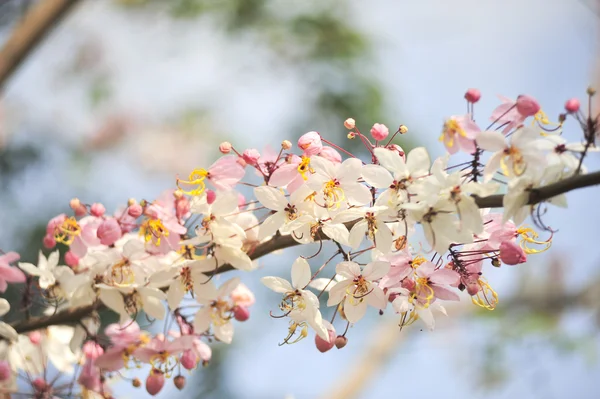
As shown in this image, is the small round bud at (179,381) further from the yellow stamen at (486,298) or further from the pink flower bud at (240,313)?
the yellow stamen at (486,298)

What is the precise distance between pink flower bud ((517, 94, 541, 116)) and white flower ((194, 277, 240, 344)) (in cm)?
36

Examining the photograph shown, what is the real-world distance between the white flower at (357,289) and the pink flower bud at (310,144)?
0.12 m

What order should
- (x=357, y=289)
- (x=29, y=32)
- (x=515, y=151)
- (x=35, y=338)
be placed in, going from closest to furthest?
(x=515, y=151) → (x=357, y=289) → (x=35, y=338) → (x=29, y=32)

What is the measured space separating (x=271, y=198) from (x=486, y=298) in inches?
10.1

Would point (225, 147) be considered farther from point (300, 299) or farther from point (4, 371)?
point (4, 371)

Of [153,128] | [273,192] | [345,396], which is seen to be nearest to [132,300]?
[273,192]

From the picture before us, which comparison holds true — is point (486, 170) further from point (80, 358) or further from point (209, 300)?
point (80, 358)

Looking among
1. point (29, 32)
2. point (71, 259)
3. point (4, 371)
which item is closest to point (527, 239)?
point (71, 259)

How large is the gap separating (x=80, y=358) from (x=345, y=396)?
2.20 meters

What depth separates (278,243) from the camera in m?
0.73

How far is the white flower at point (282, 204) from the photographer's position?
0.70 metres

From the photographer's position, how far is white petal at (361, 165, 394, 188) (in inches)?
26.0

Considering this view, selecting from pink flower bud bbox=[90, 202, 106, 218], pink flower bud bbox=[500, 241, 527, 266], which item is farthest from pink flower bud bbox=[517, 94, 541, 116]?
pink flower bud bbox=[90, 202, 106, 218]

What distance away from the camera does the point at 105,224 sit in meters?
0.77
